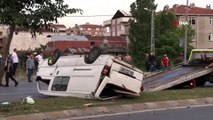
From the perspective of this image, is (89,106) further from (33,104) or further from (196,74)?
(196,74)

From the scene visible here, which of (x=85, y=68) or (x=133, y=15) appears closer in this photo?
(x=85, y=68)

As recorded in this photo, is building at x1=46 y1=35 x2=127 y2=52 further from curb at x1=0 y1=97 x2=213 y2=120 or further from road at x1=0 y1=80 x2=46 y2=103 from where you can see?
curb at x1=0 y1=97 x2=213 y2=120

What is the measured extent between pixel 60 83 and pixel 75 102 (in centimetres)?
239

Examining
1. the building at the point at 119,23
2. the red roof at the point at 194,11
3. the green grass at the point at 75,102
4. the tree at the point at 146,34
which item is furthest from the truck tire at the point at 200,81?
the building at the point at 119,23

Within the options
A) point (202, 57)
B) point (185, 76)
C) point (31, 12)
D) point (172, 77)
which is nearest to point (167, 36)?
point (202, 57)

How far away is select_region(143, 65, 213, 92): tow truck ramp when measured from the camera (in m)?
18.1

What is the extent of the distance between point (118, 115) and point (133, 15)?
55.1m

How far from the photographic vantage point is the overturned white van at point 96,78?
13852 millimetres

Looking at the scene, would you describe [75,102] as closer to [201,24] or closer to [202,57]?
[202,57]

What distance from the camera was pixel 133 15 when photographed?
66625 mm

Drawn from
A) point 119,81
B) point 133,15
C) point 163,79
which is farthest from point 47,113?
point 133,15

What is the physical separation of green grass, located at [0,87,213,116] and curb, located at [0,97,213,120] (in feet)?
1.05

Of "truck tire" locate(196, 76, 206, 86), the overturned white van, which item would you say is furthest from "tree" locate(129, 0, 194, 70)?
the overturned white van

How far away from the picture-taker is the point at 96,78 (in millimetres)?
13906
